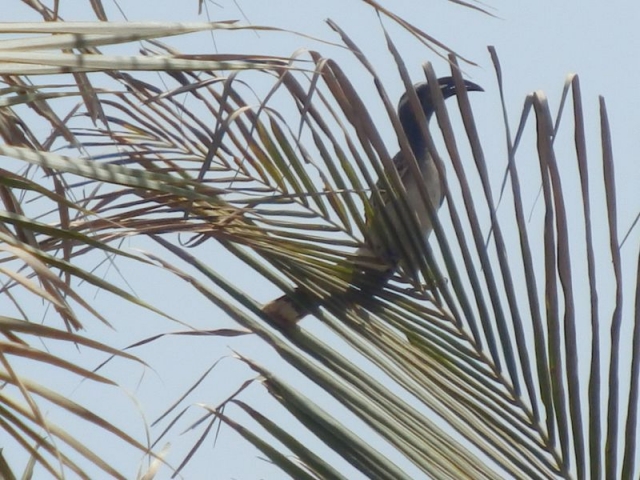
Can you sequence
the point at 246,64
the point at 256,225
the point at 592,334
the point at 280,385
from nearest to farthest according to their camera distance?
the point at 246,64, the point at 280,385, the point at 592,334, the point at 256,225

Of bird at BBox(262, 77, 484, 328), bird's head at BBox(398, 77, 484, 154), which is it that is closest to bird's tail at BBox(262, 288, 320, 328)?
bird at BBox(262, 77, 484, 328)

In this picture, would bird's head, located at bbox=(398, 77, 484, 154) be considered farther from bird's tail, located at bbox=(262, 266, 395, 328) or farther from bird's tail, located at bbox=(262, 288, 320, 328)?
bird's tail, located at bbox=(262, 288, 320, 328)

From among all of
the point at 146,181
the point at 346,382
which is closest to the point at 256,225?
the point at 346,382

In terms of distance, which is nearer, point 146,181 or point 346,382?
point 146,181

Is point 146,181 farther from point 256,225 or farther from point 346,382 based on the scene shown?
point 256,225

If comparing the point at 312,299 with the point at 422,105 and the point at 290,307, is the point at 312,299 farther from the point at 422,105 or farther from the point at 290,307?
the point at 422,105

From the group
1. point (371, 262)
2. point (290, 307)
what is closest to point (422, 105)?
point (371, 262)

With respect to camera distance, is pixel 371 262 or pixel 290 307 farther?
pixel 371 262

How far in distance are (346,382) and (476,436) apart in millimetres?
244

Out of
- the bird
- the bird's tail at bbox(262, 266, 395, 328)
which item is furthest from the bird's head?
the bird's tail at bbox(262, 266, 395, 328)

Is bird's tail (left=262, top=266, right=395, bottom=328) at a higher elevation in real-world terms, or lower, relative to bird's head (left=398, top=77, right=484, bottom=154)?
lower

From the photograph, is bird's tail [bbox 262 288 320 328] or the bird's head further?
the bird's head

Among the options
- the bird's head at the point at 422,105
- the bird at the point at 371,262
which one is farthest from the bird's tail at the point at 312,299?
the bird's head at the point at 422,105

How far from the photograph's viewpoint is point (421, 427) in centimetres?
188
